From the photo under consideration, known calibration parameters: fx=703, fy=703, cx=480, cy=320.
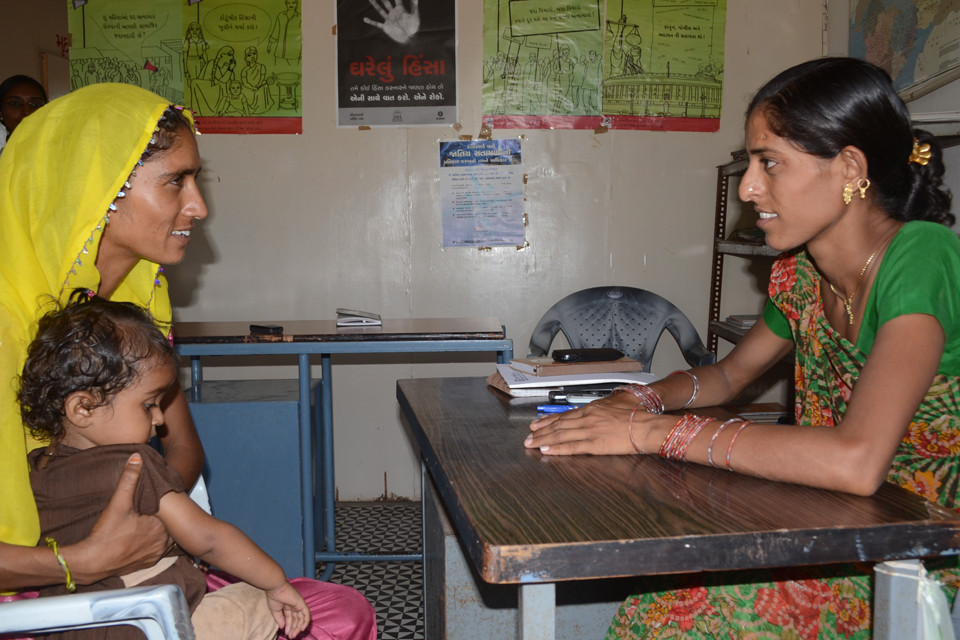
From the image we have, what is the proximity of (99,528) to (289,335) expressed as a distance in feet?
4.71

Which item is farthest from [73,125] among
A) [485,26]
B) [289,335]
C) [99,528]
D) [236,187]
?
[485,26]

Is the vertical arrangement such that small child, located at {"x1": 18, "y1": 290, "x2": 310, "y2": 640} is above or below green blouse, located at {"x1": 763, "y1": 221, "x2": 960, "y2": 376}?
below

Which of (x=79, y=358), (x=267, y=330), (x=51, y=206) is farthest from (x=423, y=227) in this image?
(x=79, y=358)

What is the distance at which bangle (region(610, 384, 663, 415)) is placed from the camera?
4.26ft

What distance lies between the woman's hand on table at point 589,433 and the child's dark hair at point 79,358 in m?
0.61

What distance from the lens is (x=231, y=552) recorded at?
41.3 inches

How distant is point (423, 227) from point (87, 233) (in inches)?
88.7

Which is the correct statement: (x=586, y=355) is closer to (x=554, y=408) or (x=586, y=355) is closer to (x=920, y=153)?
(x=554, y=408)

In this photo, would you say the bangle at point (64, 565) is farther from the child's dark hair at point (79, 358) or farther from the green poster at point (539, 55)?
the green poster at point (539, 55)

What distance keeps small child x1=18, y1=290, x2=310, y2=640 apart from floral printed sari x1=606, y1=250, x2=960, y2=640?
66 cm

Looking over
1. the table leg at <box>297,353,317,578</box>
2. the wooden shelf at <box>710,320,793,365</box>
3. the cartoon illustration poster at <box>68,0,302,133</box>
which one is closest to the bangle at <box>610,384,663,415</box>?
the table leg at <box>297,353,317,578</box>

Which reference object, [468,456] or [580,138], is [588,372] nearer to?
[468,456]

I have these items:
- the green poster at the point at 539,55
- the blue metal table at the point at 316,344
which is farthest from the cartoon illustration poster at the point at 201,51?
the blue metal table at the point at 316,344

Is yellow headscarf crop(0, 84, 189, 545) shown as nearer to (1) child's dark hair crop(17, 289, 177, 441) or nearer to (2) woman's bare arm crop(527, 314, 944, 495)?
(1) child's dark hair crop(17, 289, 177, 441)
